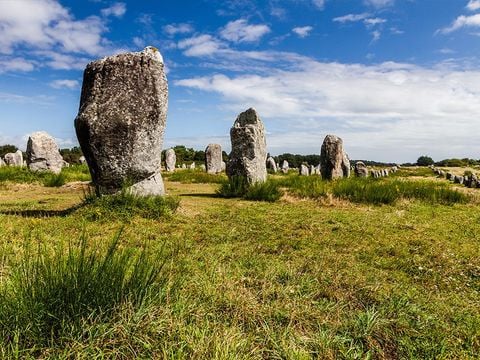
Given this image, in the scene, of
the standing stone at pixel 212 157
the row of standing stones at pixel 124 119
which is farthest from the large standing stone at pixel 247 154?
the standing stone at pixel 212 157

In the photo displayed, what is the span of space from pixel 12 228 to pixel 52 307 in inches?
175

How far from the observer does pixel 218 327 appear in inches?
122

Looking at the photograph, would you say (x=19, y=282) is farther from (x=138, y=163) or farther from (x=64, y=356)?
(x=138, y=163)

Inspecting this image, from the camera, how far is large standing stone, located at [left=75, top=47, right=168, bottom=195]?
8164 millimetres

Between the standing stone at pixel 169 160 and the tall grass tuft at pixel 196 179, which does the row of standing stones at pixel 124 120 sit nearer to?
the tall grass tuft at pixel 196 179

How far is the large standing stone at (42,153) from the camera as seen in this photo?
2067 centimetres

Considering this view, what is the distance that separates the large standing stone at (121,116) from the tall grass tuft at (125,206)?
0.29 meters

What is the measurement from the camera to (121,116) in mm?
8164

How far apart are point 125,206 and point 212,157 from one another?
20.3 meters

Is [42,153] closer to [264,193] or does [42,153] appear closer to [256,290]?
[264,193]

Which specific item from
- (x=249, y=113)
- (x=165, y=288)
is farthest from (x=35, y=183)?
(x=165, y=288)

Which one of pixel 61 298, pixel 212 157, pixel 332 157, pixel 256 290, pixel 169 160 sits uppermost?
pixel 212 157

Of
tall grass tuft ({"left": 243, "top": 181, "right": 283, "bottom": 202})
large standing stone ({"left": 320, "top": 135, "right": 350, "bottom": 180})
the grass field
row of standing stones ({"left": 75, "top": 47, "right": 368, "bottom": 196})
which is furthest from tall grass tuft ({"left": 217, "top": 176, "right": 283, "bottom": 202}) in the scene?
large standing stone ({"left": 320, "top": 135, "right": 350, "bottom": 180})

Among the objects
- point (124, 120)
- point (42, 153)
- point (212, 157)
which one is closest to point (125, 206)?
point (124, 120)
